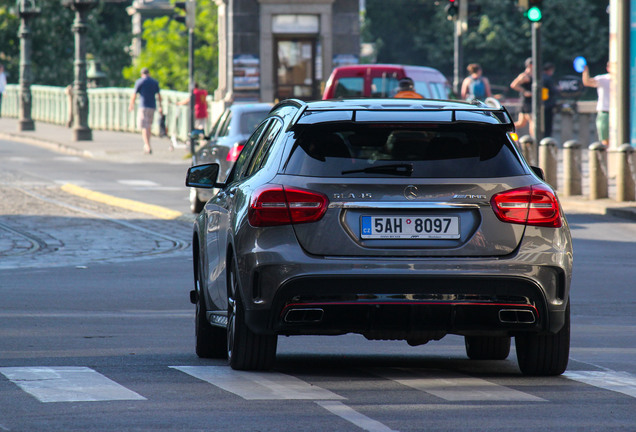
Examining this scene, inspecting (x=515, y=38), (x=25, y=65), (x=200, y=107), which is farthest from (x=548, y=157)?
(x=515, y=38)

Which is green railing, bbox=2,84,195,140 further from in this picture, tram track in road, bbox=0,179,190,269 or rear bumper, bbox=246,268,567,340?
rear bumper, bbox=246,268,567,340

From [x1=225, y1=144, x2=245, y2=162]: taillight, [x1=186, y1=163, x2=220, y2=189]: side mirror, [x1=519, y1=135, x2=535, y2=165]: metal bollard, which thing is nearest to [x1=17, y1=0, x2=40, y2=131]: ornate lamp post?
[x1=519, y1=135, x2=535, y2=165]: metal bollard

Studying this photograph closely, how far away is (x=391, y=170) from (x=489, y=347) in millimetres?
1757

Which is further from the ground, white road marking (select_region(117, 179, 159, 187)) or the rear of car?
the rear of car

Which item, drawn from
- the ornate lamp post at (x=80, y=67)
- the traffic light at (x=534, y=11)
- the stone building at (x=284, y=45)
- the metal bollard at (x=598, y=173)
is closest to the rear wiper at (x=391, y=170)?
the metal bollard at (x=598, y=173)

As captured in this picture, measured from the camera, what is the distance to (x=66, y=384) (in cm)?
732

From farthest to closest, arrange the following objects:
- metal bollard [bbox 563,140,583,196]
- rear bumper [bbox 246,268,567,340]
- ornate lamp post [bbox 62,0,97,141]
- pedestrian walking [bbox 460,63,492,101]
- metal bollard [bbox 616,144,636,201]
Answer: ornate lamp post [bbox 62,0,97,141] → pedestrian walking [bbox 460,63,492,101] → metal bollard [bbox 563,140,583,196] → metal bollard [bbox 616,144,636,201] → rear bumper [bbox 246,268,567,340]

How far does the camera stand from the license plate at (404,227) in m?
7.29

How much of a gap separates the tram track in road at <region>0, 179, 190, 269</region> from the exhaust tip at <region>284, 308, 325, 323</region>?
8155 millimetres

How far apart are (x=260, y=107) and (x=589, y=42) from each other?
58479mm

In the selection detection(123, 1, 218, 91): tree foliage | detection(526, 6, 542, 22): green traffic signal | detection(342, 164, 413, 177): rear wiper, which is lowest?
detection(342, 164, 413, 177): rear wiper

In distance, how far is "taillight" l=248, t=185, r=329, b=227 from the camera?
7.32 metres

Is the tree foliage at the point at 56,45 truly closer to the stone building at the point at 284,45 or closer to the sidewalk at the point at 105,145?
the sidewalk at the point at 105,145

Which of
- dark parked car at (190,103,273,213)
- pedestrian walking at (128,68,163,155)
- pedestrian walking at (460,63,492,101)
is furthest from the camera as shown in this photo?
pedestrian walking at (128,68,163,155)
